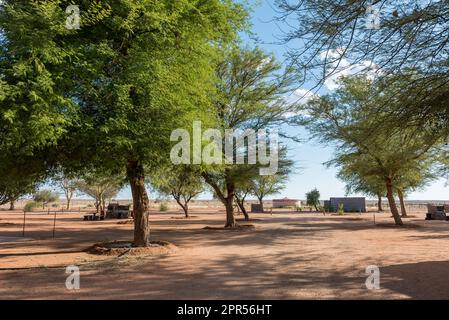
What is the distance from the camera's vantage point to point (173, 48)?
15.1m

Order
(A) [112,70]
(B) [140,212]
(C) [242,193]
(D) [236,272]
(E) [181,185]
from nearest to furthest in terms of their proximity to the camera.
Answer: (D) [236,272], (A) [112,70], (B) [140,212], (E) [181,185], (C) [242,193]

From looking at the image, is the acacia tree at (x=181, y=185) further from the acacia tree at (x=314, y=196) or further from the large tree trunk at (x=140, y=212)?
the acacia tree at (x=314, y=196)

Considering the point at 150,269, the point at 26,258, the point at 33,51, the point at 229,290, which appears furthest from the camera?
the point at 26,258

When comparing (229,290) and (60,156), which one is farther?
(60,156)

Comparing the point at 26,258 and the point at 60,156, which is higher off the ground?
the point at 60,156

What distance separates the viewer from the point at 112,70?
14.0m

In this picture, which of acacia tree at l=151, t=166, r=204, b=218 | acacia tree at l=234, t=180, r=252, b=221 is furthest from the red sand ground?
acacia tree at l=234, t=180, r=252, b=221

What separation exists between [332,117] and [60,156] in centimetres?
2294

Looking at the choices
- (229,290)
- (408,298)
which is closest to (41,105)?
(229,290)

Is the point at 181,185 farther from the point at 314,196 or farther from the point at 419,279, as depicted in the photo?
the point at 314,196

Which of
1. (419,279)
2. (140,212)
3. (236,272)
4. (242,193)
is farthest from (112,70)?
(242,193)

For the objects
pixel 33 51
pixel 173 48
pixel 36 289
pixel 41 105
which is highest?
pixel 173 48

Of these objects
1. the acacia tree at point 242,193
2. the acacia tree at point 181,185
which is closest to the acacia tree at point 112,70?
the acacia tree at point 181,185

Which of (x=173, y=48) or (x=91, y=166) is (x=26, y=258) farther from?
(x=173, y=48)
